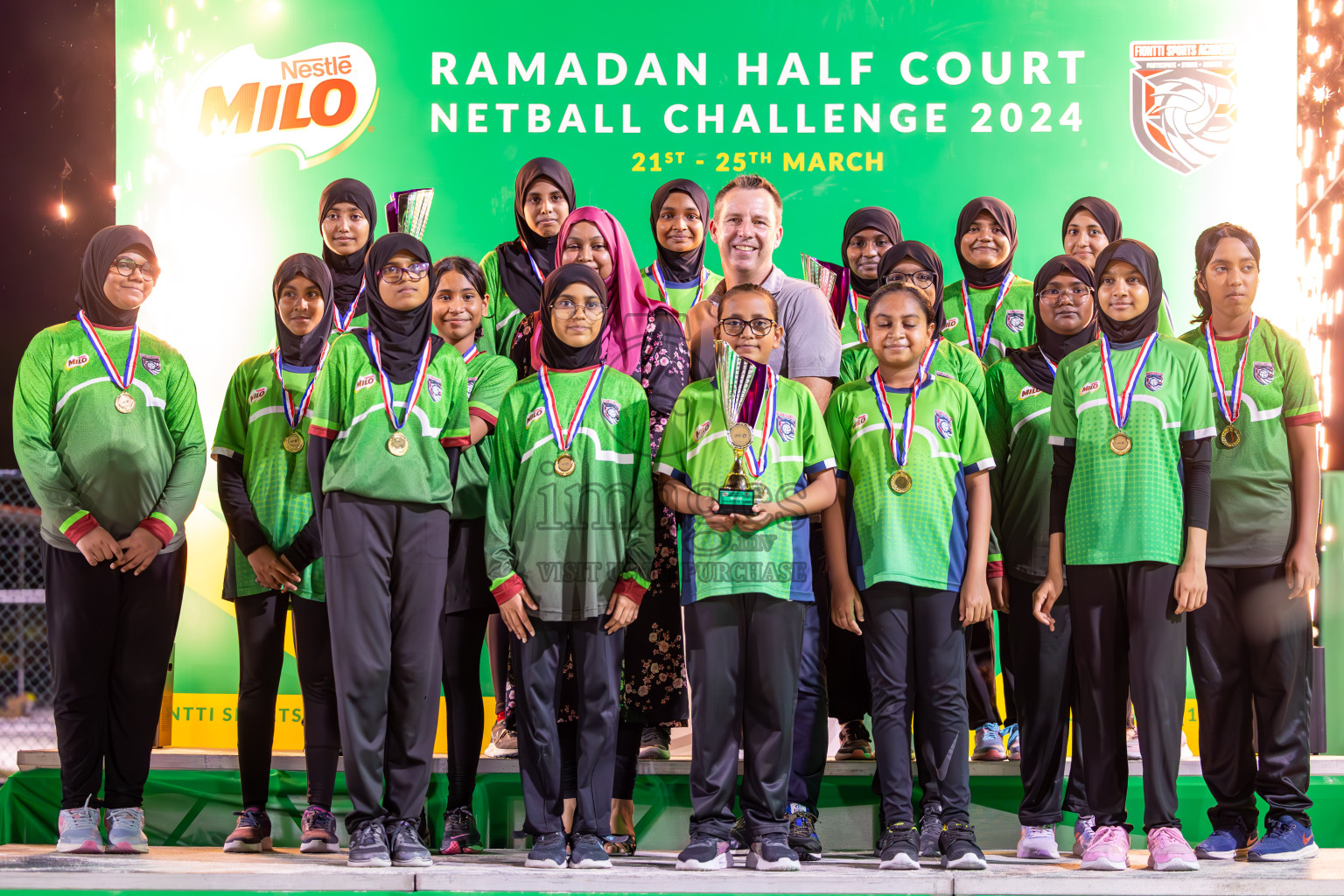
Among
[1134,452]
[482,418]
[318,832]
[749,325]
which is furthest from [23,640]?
[1134,452]

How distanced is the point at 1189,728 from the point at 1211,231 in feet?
6.77

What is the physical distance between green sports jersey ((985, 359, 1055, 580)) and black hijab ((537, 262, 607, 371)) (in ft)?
4.08

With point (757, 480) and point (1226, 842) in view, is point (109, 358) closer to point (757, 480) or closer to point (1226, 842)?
point (757, 480)

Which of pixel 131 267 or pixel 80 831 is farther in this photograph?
pixel 131 267

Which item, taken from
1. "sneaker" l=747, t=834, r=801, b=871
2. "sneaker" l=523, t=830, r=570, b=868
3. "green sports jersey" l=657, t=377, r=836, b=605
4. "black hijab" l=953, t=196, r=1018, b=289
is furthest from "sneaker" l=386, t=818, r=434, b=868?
"black hijab" l=953, t=196, r=1018, b=289

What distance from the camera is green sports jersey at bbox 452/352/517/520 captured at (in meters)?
Result: 3.39

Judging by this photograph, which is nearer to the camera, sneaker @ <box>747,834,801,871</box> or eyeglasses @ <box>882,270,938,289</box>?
sneaker @ <box>747,834,801,871</box>

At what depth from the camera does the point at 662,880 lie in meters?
2.90

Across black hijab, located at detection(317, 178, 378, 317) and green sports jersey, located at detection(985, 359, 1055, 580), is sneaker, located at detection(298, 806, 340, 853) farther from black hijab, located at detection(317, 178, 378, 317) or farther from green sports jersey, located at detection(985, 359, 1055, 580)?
green sports jersey, located at detection(985, 359, 1055, 580)

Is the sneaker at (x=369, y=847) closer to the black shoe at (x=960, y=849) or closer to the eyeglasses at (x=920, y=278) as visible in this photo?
the black shoe at (x=960, y=849)

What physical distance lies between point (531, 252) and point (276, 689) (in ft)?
5.50

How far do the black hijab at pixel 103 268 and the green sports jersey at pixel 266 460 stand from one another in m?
0.41

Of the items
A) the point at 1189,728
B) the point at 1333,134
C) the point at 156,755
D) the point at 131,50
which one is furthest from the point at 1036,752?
the point at 131,50

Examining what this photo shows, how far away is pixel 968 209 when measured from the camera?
13.4 ft
